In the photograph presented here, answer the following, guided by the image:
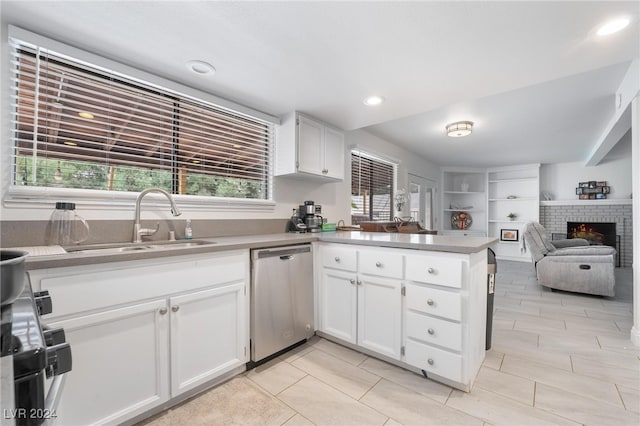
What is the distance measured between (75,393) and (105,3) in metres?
1.85

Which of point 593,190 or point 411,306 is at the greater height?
point 593,190

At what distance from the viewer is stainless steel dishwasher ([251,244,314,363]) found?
1.96 metres

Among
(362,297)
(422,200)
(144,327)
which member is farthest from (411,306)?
(422,200)

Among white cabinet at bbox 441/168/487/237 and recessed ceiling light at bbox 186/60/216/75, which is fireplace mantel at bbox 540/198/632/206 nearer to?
white cabinet at bbox 441/168/487/237

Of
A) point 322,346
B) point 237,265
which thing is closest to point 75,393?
point 237,265

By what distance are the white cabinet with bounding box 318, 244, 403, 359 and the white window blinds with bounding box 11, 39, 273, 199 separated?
3.72 ft

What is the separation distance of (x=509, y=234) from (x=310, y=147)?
6430mm

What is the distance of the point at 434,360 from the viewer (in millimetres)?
1785

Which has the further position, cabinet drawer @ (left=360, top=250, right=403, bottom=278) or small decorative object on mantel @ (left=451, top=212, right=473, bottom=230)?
small decorative object on mantel @ (left=451, top=212, right=473, bottom=230)

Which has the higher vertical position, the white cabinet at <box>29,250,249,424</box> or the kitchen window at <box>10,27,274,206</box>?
the kitchen window at <box>10,27,274,206</box>

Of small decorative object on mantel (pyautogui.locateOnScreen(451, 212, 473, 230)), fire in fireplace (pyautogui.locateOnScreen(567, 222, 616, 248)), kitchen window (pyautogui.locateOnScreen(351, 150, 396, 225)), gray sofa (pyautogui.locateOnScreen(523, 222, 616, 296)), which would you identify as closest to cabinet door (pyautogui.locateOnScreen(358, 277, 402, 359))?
kitchen window (pyautogui.locateOnScreen(351, 150, 396, 225))

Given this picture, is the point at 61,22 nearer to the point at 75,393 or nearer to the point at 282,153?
the point at 282,153

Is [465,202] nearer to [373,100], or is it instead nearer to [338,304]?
[373,100]

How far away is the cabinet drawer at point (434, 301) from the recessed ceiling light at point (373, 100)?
1.61m
